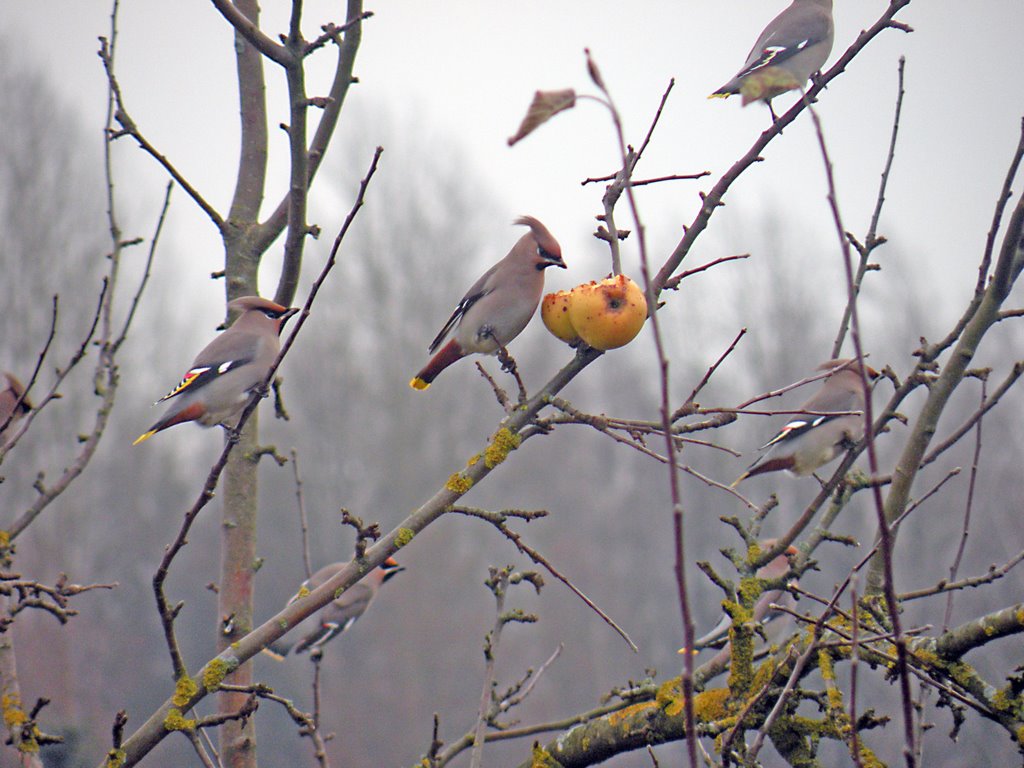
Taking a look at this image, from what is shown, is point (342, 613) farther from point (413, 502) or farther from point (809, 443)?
point (413, 502)

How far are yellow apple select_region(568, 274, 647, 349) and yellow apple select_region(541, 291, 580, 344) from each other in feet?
0.27

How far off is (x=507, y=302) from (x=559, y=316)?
4.43ft

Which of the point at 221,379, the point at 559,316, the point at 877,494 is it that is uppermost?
the point at 221,379

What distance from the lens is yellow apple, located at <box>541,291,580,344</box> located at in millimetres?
2609

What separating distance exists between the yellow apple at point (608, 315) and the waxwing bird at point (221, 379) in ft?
7.22

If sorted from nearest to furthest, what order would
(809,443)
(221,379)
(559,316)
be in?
(559,316)
(809,443)
(221,379)

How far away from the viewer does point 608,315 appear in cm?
247

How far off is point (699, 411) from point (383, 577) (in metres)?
6.29

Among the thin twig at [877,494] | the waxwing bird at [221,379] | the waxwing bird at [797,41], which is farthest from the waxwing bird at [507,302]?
the thin twig at [877,494]

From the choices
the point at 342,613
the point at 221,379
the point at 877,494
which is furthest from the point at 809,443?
the point at 342,613

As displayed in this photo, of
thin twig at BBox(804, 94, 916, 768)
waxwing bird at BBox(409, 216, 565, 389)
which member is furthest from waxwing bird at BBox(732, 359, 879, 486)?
thin twig at BBox(804, 94, 916, 768)

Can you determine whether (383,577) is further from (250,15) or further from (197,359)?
(250,15)

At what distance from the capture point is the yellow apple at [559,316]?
8.56ft

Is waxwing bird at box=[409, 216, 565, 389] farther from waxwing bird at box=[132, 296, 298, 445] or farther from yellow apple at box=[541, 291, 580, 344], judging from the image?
yellow apple at box=[541, 291, 580, 344]
